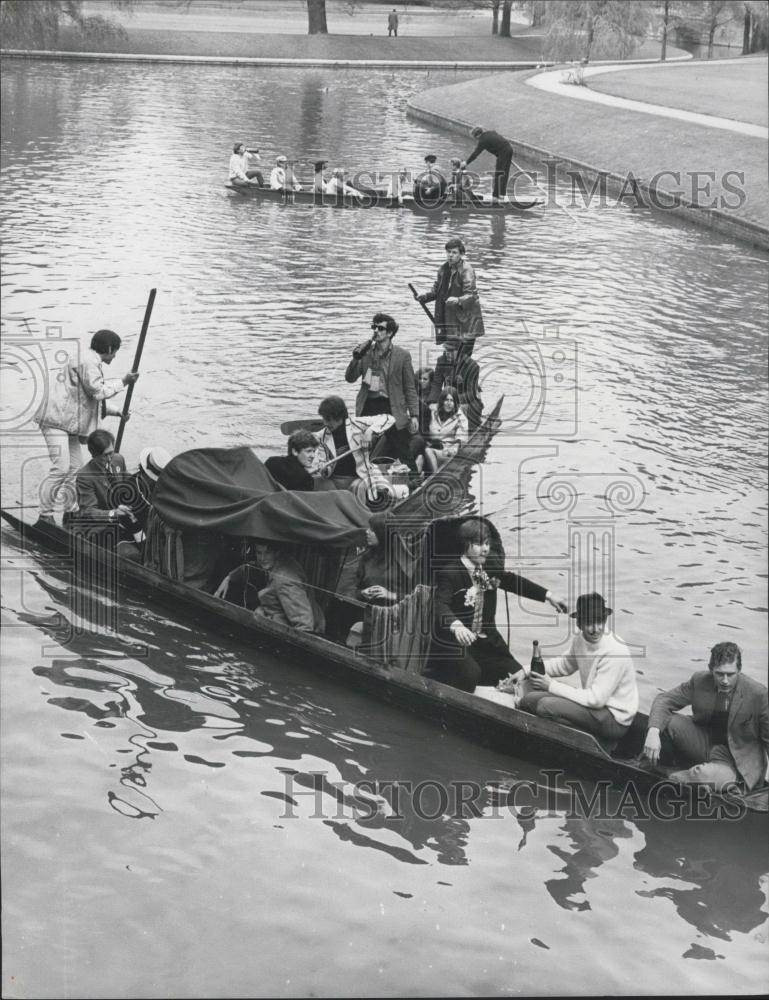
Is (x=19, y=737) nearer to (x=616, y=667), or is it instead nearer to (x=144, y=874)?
(x=144, y=874)

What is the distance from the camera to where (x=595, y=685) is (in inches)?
389

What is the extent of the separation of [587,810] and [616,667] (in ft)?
3.76

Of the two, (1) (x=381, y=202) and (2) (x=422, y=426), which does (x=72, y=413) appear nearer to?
(2) (x=422, y=426)

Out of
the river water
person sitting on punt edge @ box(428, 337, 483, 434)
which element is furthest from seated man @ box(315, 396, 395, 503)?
person sitting on punt edge @ box(428, 337, 483, 434)

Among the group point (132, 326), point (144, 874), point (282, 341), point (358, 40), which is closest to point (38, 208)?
point (132, 326)

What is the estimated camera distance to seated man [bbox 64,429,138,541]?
1280 cm

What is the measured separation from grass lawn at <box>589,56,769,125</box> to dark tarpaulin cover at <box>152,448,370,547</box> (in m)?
30.8

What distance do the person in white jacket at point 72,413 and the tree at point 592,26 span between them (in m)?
48.5

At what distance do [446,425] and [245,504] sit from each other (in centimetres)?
462

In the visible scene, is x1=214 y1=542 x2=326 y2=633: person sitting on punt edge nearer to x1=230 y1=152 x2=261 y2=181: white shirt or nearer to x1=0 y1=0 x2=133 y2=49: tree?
x1=230 y1=152 x2=261 y2=181: white shirt

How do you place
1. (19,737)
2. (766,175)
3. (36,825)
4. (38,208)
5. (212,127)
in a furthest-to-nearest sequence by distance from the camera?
(212,127) → (766,175) → (38,208) → (19,737) → (36,825)

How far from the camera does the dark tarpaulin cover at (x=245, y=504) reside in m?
11.4

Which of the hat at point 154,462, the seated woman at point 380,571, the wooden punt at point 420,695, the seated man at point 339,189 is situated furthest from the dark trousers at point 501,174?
the seated woman at point 380,571

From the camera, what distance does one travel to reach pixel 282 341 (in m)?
21.1
